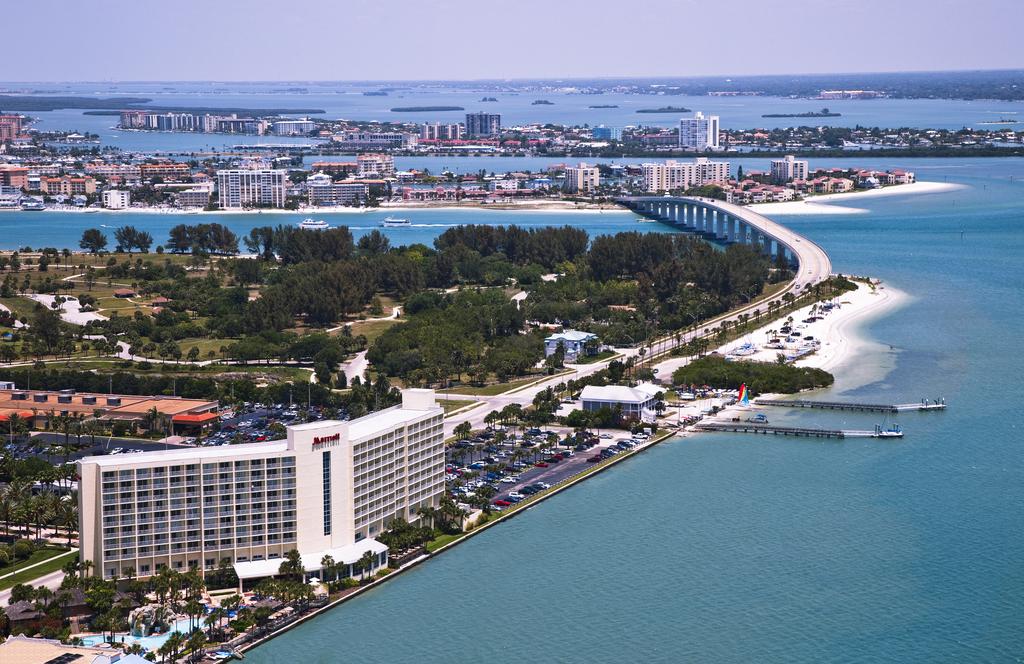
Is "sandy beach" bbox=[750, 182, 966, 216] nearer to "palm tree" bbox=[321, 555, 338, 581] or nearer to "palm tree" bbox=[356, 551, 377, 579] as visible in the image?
"palm tree" bbox=[356, 551, 377, 579]

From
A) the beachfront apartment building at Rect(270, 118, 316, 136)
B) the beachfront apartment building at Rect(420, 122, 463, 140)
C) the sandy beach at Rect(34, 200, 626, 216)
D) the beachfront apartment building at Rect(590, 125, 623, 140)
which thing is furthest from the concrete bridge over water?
the beachfront apartment building at Rect(270, 118, 316, 136)

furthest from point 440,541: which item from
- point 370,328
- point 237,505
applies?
point 370,328

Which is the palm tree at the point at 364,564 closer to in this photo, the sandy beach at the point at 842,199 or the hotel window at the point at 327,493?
the hotel window at the point at 327,493

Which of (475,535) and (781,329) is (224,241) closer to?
(781,329)

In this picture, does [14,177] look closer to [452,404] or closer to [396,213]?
[396,213]

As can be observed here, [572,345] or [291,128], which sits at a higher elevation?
[291,128]

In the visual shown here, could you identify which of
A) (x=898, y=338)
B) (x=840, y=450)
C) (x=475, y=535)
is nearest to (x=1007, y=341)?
(x=898, y=338)
